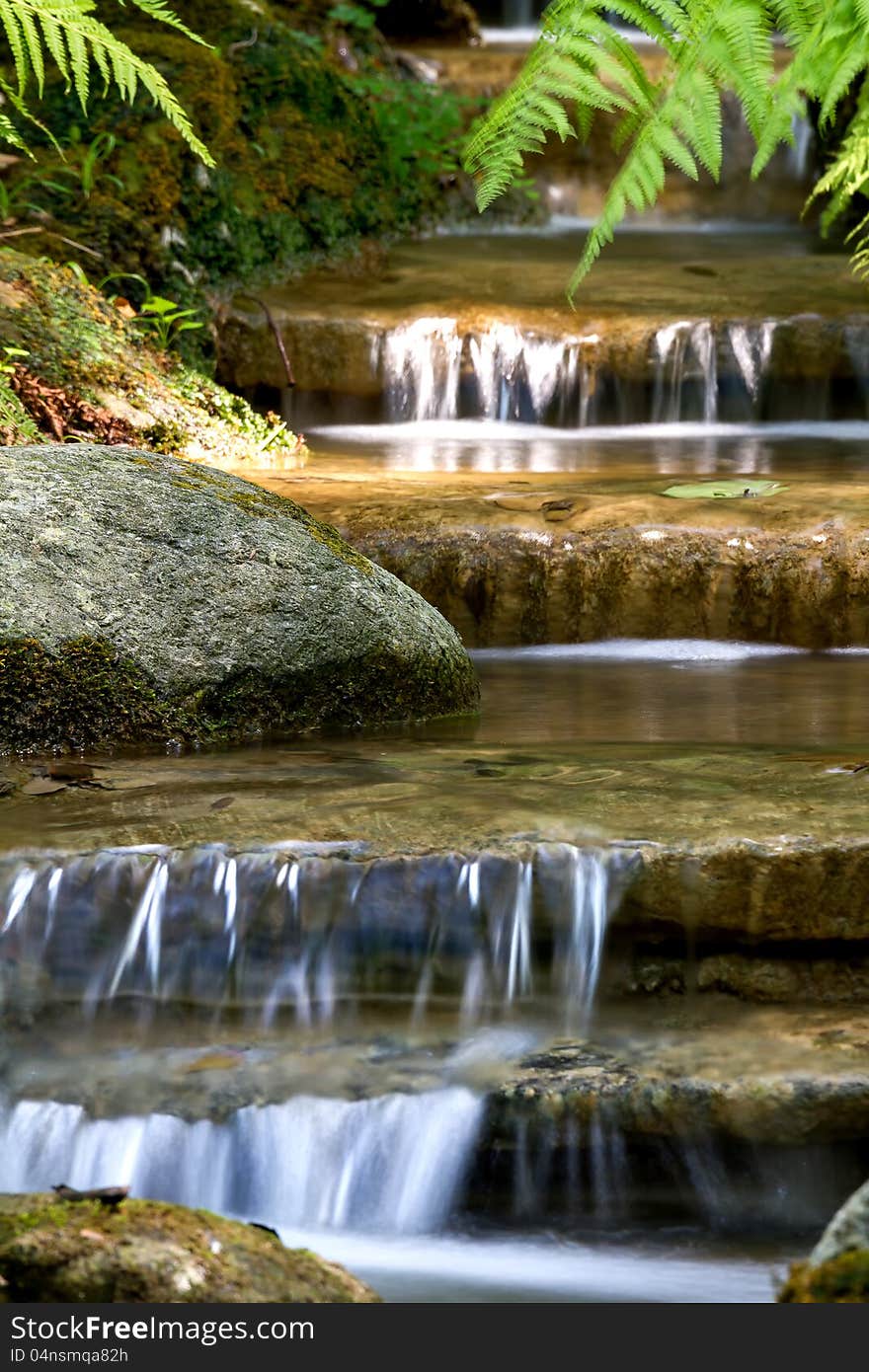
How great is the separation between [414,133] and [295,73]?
3.88ft

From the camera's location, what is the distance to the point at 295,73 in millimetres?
11508

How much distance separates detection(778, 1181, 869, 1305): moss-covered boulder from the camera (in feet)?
7.13

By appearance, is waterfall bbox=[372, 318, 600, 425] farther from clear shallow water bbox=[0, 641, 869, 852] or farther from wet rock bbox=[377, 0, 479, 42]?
wet rock bbox=[377, 0, 479, 42]

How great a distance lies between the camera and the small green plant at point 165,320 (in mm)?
8922

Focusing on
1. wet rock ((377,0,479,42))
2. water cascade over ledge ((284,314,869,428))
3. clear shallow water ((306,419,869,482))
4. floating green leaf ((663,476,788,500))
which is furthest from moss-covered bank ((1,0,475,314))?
floating green leaf ((663,476,788,500))

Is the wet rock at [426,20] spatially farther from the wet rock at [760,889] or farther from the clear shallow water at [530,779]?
the wet rock at [760,889]

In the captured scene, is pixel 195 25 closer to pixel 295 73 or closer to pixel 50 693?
pixel 295 73

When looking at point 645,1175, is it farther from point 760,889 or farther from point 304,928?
point 304,928

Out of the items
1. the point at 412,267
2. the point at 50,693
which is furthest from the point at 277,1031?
the point at 412,267

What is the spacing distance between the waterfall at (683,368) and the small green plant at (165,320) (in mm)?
2509

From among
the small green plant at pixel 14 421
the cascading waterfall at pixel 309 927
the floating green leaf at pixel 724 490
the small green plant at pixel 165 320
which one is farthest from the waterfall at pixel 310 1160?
the small green plant at pixel 165 320

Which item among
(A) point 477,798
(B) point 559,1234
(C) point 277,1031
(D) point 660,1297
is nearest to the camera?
(D) point 660,1297

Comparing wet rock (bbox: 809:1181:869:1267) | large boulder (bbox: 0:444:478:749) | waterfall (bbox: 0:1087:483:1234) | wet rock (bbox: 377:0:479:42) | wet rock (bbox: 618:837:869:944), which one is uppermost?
wet rock (bbox: 377:0:479:42)

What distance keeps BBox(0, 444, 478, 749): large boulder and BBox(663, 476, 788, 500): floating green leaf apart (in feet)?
5.99
